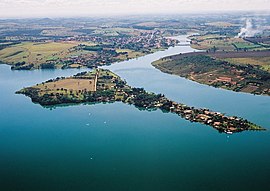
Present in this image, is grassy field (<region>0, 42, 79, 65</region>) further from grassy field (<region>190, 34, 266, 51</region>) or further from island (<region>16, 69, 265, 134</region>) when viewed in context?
grassy field (<region>190, 34, 266, 51</region>)

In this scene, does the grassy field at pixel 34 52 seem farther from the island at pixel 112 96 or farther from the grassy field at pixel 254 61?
the grassy field at pixel 254 61

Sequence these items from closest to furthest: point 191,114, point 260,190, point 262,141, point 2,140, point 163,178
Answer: point 260,190
point 163,178
point 262,141
point 2,140
point 191,114

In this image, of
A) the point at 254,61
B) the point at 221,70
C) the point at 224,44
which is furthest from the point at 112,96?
the point at 224,44

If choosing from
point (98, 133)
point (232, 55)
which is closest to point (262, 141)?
point (98, 133)

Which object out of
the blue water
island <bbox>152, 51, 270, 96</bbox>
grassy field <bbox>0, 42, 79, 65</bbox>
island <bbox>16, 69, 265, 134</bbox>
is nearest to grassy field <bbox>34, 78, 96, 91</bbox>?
island <bbox>16, 69, 265, 134</bbox>

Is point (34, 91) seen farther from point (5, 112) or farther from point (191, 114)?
point (191, 114)

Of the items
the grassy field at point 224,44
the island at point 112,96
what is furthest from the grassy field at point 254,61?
the island at point 112,96

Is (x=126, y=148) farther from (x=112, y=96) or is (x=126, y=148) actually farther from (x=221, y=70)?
(x=221, y=70)
